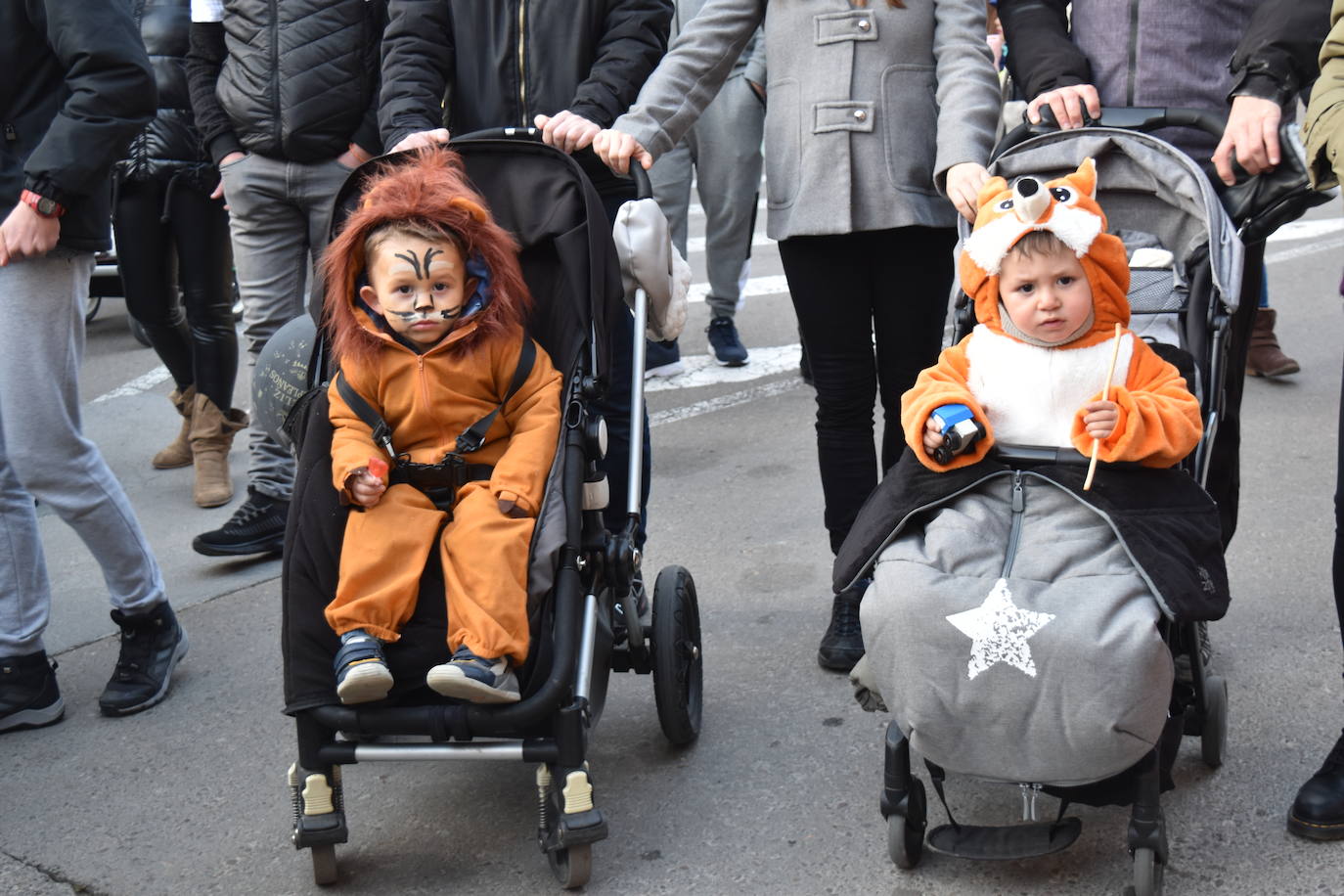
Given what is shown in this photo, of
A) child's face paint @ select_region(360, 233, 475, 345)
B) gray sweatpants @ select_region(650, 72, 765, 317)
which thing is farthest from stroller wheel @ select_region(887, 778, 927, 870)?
gray sweatpants @ select_region(650, 72, 765, 317)

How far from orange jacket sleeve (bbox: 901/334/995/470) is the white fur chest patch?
4 centimetres

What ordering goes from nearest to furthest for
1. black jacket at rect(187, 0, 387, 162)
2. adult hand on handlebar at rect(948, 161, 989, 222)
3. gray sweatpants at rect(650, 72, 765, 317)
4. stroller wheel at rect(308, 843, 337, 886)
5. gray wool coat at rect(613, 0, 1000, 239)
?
stroller wheel at rect(308, 843, 337, 886) → adult hand on handlebar at rect(948, 161, 989, 222) → gray wool coat at rect(613, 0, 1000, 239) → black jacket at rect(187, 0, 387, 162) → gray sweatpants at rect(650, 72, 765, 317)

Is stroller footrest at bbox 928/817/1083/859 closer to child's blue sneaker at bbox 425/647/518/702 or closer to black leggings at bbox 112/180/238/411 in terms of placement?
child's blue sneaker at bbox 425/647/518/702

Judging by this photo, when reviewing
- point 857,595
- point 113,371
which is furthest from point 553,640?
point 113,371

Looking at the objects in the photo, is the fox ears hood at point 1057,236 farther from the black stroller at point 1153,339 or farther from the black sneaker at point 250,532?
the black sneaker at point 250,532

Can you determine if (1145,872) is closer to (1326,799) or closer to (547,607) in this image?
(1326,799)

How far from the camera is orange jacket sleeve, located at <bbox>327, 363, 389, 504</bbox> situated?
312 centimetres

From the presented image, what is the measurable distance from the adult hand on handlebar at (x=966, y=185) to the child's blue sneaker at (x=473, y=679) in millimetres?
1477

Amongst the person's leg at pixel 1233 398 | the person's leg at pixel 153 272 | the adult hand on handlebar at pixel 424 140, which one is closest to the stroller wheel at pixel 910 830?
the person's leg at pixel 1233 398

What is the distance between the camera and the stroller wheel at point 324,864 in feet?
10.1

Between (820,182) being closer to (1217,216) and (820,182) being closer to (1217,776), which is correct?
(1217,216)

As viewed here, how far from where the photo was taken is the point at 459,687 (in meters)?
2.85

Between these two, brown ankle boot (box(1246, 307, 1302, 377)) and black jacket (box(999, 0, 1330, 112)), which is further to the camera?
brown ankle boot (box(1246, 307, 1302, 377))

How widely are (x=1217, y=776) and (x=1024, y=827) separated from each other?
0.72 meters
